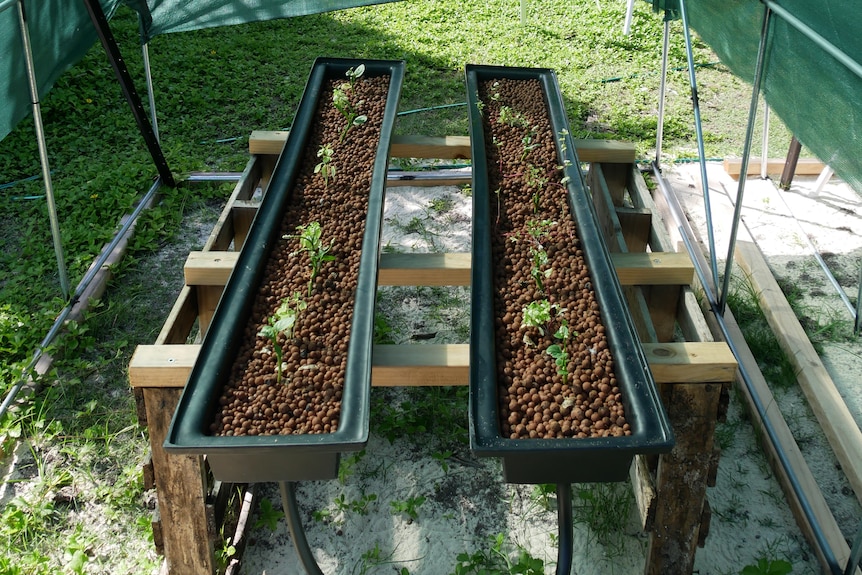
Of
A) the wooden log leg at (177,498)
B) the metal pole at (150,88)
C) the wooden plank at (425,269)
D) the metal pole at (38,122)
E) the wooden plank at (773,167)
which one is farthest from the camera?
the wooden plank at (773,167)

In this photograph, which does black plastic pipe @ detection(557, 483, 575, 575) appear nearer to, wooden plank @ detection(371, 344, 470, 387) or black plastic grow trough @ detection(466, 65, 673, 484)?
black plastic grow trough @ detection(466, 65, 673, 484)

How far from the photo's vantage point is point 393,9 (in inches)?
259

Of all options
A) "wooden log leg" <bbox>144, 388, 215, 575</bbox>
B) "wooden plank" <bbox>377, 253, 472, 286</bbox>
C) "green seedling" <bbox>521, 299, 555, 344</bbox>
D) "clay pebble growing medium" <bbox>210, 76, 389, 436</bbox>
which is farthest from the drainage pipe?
"green seedling" <bbox>521, 299, 555, 344</bbox>

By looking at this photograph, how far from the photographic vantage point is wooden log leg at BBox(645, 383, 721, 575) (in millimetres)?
1851

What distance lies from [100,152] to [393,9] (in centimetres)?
316

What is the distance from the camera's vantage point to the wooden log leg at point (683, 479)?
185cm

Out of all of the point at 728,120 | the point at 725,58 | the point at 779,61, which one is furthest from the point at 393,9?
the point at 779,61

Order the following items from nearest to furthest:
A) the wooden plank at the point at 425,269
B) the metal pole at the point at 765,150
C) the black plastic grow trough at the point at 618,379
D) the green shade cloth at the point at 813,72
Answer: the black plastic grow trough at the point at 618,379 < the green shade cloth at the point at 813,72 < the wooden plank at the point at 425,269 < the metal pole at the point at 765,150

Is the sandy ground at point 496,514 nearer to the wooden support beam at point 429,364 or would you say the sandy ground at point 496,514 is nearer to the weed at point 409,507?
the weed at point 409,507

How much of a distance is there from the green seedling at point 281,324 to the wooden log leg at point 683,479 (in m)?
0.93

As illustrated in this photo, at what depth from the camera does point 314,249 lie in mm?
2156

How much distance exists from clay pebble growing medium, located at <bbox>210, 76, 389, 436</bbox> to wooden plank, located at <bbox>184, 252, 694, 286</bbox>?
0.14 meters

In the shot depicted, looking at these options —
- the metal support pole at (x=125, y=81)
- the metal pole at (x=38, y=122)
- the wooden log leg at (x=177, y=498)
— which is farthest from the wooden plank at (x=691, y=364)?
the metal support pole at (x=125, y=81)

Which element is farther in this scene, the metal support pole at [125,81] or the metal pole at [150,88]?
the metal pole at [150,88]
